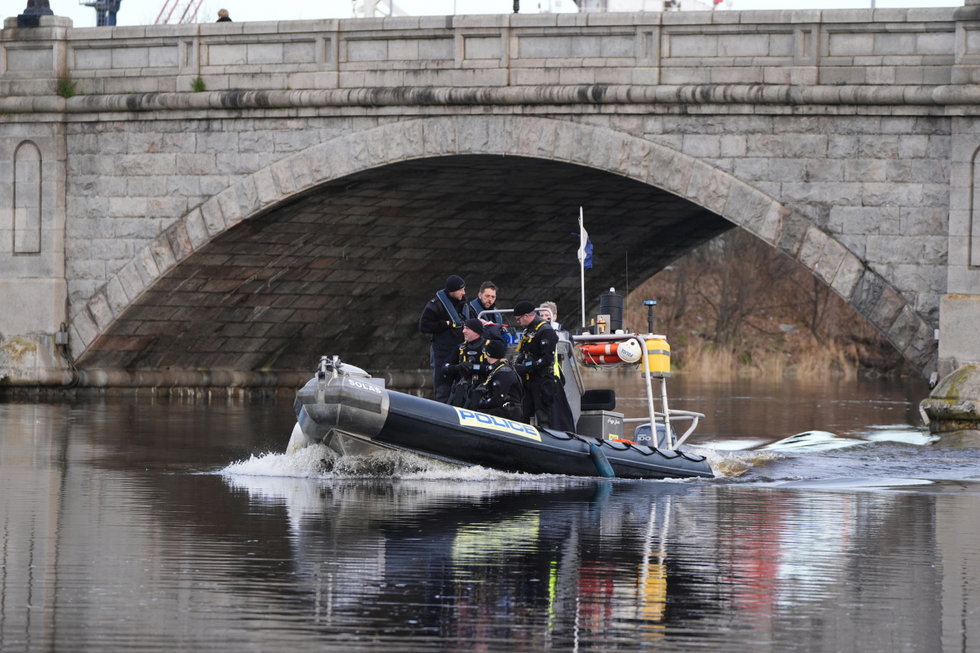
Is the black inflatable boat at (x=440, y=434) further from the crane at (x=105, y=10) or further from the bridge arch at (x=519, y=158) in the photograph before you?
the crane at (x=105, y=10)

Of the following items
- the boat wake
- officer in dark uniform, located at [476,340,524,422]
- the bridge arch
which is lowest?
the boat wake

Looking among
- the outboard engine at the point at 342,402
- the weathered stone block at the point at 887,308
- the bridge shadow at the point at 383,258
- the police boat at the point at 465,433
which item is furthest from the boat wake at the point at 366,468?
the bridge shadow at the point at 383,258

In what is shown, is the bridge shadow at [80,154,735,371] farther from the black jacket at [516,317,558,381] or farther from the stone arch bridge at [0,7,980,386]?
the black jacket at [516,317,558,381]

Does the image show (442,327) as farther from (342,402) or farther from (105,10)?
(105,10)

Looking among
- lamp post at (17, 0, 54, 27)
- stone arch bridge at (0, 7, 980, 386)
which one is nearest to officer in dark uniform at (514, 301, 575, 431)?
stone arch bridge at (0, 7, 980, 386)

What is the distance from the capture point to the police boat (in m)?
12.0

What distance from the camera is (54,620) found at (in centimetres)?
645

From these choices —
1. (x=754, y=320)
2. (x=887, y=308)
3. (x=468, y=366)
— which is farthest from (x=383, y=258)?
(x=754, y=320)

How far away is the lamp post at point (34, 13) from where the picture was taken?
22.8 meters

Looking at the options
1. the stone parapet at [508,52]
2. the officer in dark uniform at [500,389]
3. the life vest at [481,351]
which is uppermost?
the stone parapet at [508,52]

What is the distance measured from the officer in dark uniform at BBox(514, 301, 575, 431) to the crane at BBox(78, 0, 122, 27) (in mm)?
14219

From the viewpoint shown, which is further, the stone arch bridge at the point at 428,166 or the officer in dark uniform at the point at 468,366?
the stone arch bridge at the point at 428,166

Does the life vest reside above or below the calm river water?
above

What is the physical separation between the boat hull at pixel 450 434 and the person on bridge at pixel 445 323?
156 centimetres
